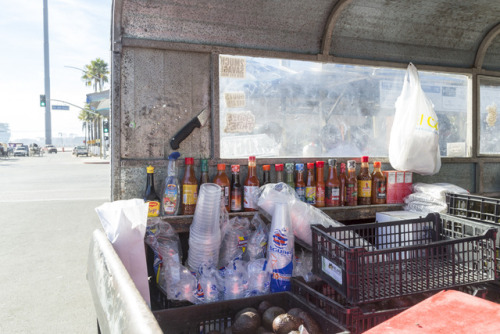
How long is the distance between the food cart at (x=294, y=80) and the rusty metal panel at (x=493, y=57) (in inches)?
0.5

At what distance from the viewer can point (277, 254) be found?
8.06 feet

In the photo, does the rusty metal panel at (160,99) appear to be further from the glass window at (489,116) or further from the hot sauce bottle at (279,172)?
the glass window at (489,116)

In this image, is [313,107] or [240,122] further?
[313,107]

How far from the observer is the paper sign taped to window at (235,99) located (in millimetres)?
3260

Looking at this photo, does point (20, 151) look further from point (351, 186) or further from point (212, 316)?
point (212, 316)

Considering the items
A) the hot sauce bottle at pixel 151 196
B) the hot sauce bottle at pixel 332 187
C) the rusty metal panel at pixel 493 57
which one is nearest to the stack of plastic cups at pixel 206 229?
the hot sauce bottle at pixel 151 196

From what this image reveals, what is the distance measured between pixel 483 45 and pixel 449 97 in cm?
67

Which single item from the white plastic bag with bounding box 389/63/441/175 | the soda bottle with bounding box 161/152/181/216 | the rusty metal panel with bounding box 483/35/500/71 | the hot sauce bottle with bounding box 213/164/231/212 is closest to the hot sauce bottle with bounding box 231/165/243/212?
the hot sauce bottle with bounding box 213/164/231/212

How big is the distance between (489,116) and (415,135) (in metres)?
1.72

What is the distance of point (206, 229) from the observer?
8.96 ft

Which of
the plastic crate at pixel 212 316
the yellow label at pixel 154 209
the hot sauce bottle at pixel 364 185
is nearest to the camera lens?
the plastic crate at pixel 212 316

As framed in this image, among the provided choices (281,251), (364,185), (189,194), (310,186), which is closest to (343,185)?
(364,185)

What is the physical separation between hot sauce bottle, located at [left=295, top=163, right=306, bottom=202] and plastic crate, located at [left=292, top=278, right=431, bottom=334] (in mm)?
1079

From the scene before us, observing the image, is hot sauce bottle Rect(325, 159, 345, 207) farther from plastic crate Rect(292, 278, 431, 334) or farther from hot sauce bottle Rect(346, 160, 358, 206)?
plastic crate Rect(292, 278, 431, 334)
